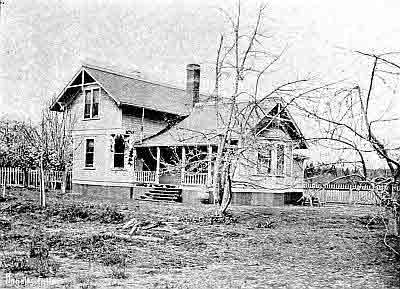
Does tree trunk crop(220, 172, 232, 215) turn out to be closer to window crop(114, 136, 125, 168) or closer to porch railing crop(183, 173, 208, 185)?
porch railing crop(183, 173, 208, 185)

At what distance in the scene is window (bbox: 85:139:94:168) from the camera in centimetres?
3228

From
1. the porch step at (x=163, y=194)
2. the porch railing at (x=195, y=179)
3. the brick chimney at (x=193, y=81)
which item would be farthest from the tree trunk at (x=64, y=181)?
the brick chimney at (x=193, y=81)

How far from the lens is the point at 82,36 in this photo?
3525 centimetres

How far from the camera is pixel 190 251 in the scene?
1305cm

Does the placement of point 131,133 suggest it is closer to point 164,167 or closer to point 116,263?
point 164,167

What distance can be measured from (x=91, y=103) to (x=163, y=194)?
285 inches

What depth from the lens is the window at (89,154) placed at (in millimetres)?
32281

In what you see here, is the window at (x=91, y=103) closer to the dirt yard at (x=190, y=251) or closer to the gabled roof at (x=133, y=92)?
the gabled roof at (x=133, y=92)

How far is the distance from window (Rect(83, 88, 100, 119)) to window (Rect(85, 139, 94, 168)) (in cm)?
148

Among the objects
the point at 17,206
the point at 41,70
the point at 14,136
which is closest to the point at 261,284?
the point at 17,206

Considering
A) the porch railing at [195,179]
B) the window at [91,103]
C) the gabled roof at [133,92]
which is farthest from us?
the window at [91,103]

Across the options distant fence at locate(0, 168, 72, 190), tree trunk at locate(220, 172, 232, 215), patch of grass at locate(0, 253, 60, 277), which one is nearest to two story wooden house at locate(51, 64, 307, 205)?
distant fence at locate(0, 168, 72, 190)

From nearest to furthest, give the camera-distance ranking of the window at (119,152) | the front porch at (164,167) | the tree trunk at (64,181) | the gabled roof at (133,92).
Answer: the front porch at (164,167)
the gabled roof at (133,92)
the window at (119,152)
the tree trunk at (64,181)

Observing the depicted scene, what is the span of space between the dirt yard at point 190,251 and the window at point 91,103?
11.7 metres
